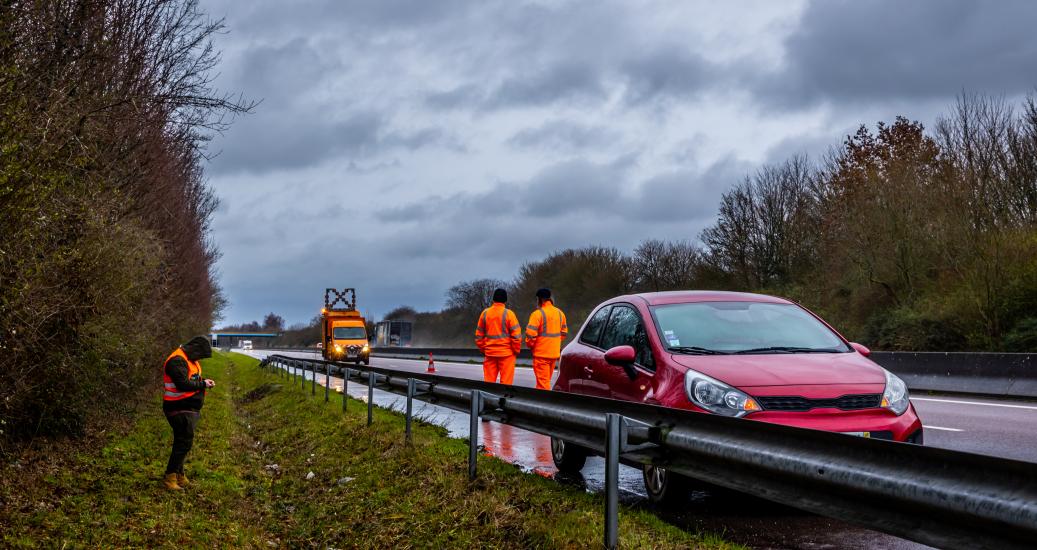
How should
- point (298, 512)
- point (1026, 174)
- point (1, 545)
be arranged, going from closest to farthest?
point (1, 545) → point (298, 512) → point (1026, 174)

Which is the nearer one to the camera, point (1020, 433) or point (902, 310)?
point (1020, 433)

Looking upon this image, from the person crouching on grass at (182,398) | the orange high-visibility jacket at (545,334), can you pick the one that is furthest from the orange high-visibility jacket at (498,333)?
the person crouching on grass at (182,398)

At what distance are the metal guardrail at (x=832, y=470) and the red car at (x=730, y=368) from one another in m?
0.95

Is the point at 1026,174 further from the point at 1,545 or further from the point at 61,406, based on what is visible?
the point at 1,545

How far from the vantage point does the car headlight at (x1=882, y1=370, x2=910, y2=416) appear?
616 cm

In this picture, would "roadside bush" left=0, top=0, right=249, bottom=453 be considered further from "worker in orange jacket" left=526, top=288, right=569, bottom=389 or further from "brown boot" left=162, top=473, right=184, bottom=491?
"worker in orange jacket" left=526, top=288, right=569, bottom=389

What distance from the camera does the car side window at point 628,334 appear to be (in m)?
7.21

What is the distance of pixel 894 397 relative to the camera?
627 cm

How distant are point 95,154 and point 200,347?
4021 millimetres

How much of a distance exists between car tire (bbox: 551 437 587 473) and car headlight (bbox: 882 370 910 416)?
9.15 ft

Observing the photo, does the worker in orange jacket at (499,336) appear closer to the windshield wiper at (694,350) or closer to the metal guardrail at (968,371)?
the windshield wiper at (694,350)

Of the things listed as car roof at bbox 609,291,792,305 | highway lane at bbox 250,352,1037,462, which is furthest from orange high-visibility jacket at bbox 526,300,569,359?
highway lane at bbox 250,352,1037,462

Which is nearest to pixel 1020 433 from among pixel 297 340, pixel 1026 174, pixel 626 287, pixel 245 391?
pixel 1026 174

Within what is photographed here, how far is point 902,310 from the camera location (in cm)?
2505
